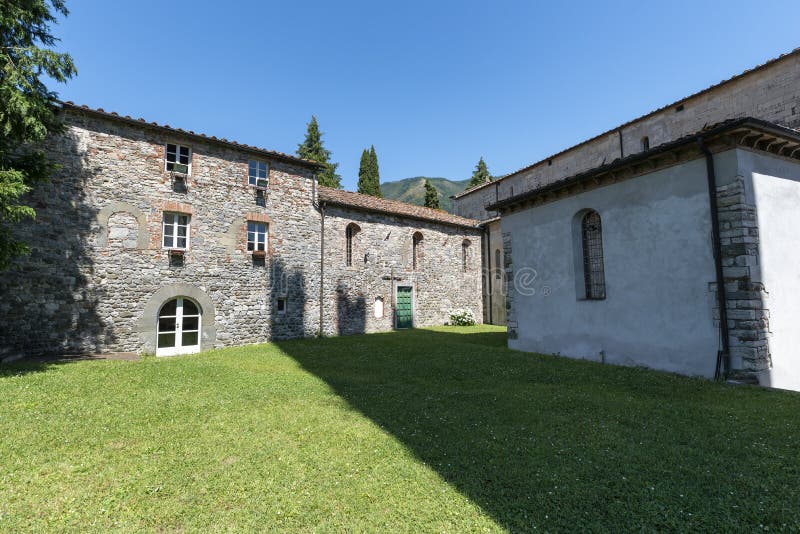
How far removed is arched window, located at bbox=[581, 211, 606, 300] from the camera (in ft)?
33.7

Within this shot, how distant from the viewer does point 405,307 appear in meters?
19.9

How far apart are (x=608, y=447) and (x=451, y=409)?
2355 millimetres

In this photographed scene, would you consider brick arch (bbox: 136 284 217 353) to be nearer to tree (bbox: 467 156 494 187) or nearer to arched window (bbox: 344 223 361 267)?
arched window (bbox: 344 223 361 267)

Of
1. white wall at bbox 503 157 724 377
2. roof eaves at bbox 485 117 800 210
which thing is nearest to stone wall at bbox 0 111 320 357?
white wall at bbox 503 157 724 377

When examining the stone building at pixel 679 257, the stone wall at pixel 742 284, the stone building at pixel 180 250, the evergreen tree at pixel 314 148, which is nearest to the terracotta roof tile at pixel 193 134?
the stone building at pixel 180 250

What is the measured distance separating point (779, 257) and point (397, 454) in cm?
911

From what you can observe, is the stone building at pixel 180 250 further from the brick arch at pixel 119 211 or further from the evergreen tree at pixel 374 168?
the evergreen tree at pixel 374 168

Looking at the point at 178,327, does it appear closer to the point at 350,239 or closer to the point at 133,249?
the point at 133,249

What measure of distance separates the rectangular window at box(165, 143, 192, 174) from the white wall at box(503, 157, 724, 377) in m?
12.4

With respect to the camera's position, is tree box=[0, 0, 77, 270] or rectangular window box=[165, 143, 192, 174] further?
rectangular window box=[165, 143, 192, 174]

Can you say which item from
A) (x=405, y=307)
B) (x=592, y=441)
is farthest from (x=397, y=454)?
(x=405, y=307)

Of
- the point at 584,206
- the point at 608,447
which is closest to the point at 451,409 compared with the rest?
the point at 608,447

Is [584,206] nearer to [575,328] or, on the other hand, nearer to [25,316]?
[575,328]

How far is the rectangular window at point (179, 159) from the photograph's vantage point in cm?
1313
